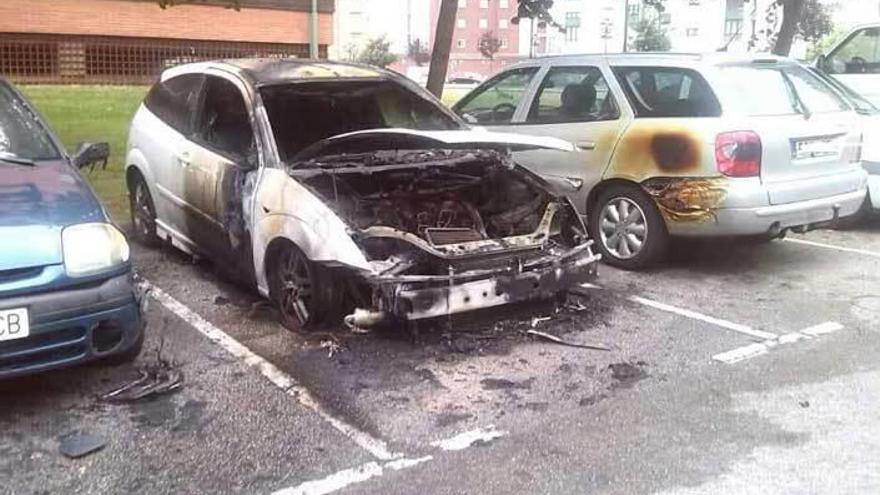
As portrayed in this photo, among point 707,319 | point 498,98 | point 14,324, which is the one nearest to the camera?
point 14,324

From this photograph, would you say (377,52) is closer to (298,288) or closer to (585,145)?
(585,145)

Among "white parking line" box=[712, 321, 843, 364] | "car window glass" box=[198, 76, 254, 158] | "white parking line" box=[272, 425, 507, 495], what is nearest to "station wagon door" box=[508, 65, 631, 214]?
"white parking line" box=[712, 321, 843, 364]

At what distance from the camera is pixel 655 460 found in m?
3.65

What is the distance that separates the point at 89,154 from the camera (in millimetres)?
5090

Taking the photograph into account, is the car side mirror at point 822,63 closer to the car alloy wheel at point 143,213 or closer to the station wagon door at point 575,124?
the station wagon door at point 575,124

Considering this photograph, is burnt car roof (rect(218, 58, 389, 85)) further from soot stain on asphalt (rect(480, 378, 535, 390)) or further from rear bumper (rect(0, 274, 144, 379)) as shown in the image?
soot stain on asphalt (rect(480, 378, 535, 390))

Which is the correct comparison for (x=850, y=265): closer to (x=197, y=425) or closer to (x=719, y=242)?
(x=719, y=242)

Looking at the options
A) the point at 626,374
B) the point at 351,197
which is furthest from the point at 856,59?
the point at 351,197

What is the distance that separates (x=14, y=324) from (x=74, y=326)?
0.25m

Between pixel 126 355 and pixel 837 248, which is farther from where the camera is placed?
pixel 837 248

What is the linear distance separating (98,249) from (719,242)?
17.3 feet

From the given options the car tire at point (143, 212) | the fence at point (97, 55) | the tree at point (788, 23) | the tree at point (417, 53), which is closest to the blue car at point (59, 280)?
the car tire at point (143, 212)

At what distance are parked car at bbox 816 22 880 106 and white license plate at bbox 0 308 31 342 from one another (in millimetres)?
8781

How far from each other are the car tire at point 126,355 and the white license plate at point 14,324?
1.54 ft
